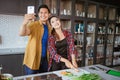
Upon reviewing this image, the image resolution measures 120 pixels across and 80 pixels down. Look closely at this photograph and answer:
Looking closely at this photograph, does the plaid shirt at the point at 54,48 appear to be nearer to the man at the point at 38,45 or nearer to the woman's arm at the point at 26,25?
the man at the point at 38,45

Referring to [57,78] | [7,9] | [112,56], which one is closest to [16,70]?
[7,9]

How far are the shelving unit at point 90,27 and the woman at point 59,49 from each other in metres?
1.43

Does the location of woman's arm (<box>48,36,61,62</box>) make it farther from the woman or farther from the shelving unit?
the shelving unit

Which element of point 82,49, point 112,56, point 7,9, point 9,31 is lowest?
point 112,56

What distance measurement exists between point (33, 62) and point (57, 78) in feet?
1.78

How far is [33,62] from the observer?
6.23 ft

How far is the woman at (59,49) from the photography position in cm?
183

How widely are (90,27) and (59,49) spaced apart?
240cm

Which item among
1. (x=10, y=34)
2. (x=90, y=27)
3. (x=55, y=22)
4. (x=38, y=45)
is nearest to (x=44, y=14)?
(x=55, y=22)

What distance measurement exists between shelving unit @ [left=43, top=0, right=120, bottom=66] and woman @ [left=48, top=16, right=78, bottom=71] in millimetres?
A: 1431

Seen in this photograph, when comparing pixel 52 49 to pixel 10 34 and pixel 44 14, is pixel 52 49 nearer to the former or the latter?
pixel 44 14

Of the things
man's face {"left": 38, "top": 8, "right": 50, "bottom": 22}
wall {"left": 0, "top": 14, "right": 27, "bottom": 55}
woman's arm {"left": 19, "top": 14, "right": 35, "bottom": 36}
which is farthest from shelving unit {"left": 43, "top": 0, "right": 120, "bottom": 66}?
woman's arm {"left": 19, "top": 14, "right": 35, "bottom": 36}

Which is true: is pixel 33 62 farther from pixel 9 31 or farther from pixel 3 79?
pixel 9 31

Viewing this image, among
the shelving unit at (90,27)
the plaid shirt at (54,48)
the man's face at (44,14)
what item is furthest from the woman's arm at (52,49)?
the shelving unit at (90,27)
